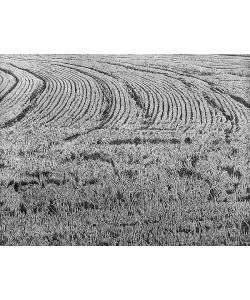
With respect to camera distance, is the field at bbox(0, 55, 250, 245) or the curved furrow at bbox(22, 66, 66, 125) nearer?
the field at bbox(0, 55, 250, 245)

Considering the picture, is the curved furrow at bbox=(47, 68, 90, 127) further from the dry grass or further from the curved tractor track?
the dry grass

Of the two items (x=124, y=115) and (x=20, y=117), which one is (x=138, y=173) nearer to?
(x=124, y=115)

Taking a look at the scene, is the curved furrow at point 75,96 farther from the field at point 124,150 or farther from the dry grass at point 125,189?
the dry grass at point 125,189

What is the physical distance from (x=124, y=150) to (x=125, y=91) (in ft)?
1.76

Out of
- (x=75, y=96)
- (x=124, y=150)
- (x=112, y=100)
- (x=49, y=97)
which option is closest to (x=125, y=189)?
(x=124, y=150)

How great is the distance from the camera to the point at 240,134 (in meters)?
5.14

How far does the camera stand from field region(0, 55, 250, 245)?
4.96 metres

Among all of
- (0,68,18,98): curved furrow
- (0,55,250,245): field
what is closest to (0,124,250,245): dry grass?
(0,55,250,245): field

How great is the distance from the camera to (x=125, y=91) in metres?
5.32

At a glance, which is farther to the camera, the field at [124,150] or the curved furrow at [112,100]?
the curved furrow at [112,100]

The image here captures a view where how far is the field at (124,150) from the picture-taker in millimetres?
4957

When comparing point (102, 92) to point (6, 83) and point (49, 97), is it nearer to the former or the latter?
point (49, 97)

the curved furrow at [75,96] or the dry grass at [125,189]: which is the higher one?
the curved furrow at [75,96]

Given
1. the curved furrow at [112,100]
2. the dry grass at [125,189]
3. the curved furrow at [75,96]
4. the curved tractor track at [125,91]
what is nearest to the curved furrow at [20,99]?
the curved tractor track at [125,91]
